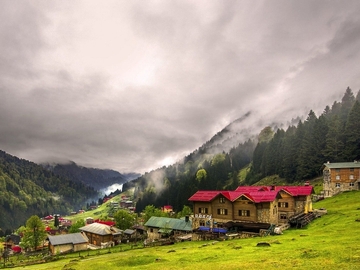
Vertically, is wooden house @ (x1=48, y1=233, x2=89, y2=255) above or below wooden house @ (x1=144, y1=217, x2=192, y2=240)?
below

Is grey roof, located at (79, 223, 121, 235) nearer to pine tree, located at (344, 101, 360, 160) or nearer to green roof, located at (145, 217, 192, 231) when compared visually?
green roof, located at (145, 217, 192, 231)

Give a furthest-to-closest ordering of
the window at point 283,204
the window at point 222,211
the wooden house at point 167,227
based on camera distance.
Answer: the wooden house at point 167,227 < the window at point 222,211 < the window at point 283,204

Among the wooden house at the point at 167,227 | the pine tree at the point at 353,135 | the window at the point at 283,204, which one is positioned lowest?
the wooden house at the point at 167,227

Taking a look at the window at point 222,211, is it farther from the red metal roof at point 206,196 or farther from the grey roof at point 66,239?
the grey roof at point 66,239

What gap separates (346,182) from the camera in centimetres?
8569

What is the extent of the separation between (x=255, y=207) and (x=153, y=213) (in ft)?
188

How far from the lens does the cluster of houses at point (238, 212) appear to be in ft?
213

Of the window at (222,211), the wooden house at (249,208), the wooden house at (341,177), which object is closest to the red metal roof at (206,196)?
the wooden house at (249,208)

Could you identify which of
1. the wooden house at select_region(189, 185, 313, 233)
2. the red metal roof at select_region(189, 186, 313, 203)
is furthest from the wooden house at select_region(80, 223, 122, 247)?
the red metal roof at select_region(189, 186, 313, 203)

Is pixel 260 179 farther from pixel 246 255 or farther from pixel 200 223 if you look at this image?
pixel 246 255

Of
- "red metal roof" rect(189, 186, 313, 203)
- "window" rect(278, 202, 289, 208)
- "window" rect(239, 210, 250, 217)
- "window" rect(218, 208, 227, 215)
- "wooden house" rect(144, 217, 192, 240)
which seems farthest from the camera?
"wooden house" rect(144, 217, 192, 240)

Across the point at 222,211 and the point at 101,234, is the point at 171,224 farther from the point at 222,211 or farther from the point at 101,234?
the point at 101,234

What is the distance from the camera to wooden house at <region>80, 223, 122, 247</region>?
88.9 m

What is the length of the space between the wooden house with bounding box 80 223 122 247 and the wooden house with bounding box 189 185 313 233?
32.3 m
